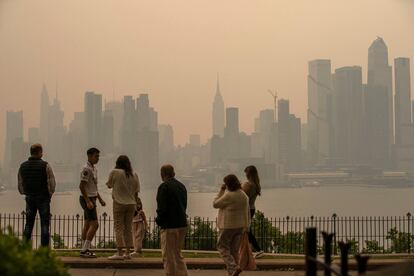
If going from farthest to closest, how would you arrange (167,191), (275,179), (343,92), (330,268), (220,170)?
(343,92), (275,179), (220,170), (167,191), (330,268)

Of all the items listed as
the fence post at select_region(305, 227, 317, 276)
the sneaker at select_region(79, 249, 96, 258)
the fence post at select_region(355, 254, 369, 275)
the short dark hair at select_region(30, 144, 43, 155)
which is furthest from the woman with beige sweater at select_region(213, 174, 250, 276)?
the fence post at select_region(355, 254, 369, 275)

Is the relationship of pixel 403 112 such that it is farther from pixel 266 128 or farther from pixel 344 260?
pixel 344 260

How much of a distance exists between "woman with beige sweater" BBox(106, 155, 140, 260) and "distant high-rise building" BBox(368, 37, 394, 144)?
75.5 meters

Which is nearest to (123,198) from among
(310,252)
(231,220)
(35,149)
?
(35,149)

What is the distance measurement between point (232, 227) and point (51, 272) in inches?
178

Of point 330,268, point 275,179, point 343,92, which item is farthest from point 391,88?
point 330,268

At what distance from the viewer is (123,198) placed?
9414 millimetres

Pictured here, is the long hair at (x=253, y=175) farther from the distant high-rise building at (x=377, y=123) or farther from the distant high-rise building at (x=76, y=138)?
the distant high-rise building at (x=377, y=123)

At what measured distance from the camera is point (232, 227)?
8414 mm

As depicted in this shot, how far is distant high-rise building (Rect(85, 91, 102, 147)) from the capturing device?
211 feet

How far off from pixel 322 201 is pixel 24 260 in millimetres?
101234

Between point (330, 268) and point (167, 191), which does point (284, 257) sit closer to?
point (167, 191)

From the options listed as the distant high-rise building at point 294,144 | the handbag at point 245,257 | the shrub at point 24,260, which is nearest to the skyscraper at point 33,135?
the distant high-rise building at point 294,144

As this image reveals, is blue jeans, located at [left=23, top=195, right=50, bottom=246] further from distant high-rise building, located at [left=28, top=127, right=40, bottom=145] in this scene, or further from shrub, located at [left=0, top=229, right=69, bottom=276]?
distant high-rise building, located at [left=28, top=127, right=40, bottom=145]
